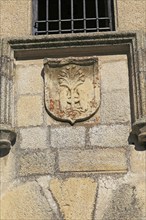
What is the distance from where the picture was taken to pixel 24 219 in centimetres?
404

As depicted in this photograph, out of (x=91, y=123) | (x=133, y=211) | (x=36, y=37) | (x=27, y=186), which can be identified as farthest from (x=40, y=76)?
(x=133, y=211)

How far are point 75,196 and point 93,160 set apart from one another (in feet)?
1.07

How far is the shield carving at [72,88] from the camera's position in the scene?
431 cm

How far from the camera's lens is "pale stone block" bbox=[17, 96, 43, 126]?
4371mm

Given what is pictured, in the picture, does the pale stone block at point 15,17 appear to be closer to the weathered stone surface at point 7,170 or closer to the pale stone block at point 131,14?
the pale stone block at point 131,14

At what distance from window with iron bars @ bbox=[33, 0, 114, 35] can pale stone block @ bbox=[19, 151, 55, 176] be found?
1233 mm

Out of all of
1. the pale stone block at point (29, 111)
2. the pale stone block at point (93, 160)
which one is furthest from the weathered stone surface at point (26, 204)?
the pale stone block at point (29, 111)

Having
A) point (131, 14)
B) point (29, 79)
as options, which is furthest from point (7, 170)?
point (131, 14)

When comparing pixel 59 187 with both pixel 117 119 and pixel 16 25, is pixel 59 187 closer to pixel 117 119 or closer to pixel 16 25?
pixel 117 119

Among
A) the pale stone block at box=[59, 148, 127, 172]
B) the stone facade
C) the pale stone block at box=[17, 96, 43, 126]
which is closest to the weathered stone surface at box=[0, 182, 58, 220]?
the stone facade

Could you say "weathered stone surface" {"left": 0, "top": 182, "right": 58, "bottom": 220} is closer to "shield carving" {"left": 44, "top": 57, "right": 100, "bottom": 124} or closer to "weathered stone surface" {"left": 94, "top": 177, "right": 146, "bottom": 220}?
"weathered stone surface" {"left": 94, "top": 177, "right": 146, "bottom": 220}

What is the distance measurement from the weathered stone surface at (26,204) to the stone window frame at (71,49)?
1.88ft

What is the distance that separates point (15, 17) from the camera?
15.6ft

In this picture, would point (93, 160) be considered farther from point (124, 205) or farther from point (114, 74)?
point (114, 74)
